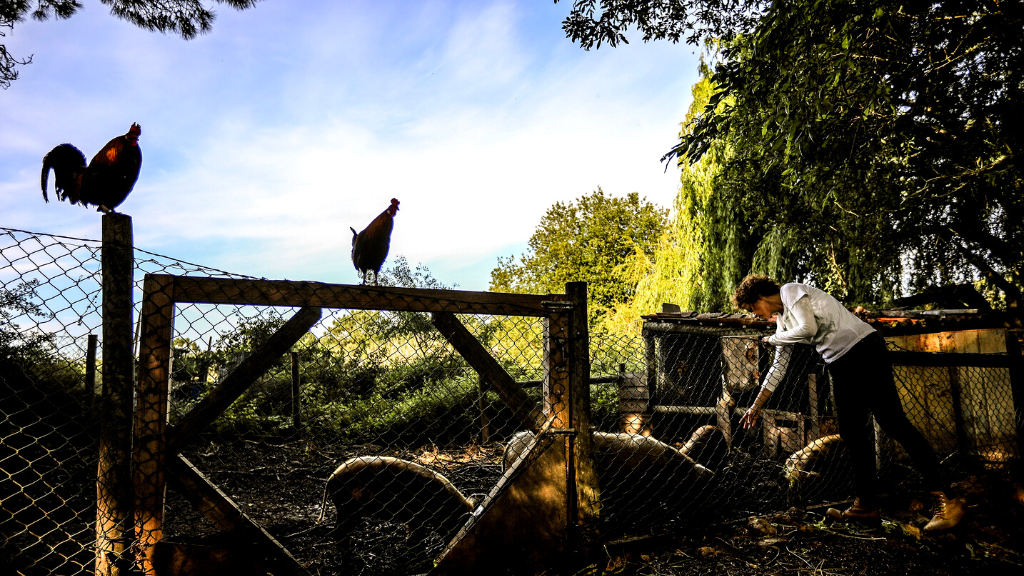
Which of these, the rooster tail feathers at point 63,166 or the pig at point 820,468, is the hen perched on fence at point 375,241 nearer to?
the rooster tail feathers at point 63,166

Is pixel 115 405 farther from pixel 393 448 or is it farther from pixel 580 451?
pixel 393 448

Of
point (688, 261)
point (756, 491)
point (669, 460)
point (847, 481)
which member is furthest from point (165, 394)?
point (688, 261)

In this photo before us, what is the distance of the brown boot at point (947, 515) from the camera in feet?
9.46

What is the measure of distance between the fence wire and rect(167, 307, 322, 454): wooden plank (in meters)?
0.02

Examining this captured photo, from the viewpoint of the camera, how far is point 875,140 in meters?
6.36

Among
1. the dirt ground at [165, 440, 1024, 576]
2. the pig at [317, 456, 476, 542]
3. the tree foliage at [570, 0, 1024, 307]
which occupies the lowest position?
the dirt ground at [165, 440, 1024, 576]

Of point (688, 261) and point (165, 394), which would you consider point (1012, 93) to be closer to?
point (688, 261)

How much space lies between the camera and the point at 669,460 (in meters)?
3.61

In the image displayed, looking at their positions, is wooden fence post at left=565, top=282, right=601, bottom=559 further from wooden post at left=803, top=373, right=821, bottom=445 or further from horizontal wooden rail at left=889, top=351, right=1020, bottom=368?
wooden post at left=803, top=373, right=821, bottom=445

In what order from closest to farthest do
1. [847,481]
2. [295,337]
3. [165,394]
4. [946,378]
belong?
1. [165,394]
2. [295,337]
3. [847,481]
4. [946,378]

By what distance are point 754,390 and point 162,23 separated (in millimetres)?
8875

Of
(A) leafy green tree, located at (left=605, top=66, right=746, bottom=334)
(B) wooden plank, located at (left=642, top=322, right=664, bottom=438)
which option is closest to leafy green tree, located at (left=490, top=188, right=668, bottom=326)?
(A) leafy green tree, located at (left=605, top=66, right=746, bottom=334)

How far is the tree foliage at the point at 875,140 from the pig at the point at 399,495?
416 cm

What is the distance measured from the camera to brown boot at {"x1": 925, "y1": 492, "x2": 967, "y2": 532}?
2.88m
